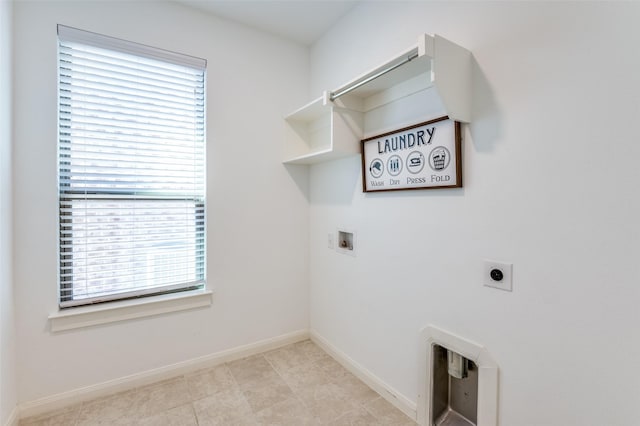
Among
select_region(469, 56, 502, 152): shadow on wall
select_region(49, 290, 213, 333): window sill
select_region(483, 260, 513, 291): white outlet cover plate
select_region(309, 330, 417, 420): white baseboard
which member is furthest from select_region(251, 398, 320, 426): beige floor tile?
select_region(469, 56, 502, 152): shadow on wall

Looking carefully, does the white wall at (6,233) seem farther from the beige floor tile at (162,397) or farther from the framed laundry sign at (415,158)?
the framed laundry sign at (415,158)

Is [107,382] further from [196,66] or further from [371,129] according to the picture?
[371,129]

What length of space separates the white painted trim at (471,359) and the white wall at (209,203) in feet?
4.01

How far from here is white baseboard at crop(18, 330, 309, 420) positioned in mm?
1637

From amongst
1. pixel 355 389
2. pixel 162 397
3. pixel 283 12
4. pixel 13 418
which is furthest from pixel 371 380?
pixel 283 12

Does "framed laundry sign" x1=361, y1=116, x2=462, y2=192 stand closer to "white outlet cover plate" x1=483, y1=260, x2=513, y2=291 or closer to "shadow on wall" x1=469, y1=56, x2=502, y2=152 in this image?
"shadow on wall" x1=469, y1=56, x2=502, y2=152

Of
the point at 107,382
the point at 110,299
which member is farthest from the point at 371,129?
the point at 107,382

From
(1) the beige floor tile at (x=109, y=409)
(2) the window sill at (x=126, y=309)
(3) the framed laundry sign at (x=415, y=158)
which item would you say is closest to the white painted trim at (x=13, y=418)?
(1) the beige floor tile at (x=109, y=409)

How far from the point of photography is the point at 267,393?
6.02ft

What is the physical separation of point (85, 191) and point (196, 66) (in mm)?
1089

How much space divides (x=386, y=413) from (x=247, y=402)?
32.3 inches

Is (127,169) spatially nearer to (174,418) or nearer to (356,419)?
(174,418)

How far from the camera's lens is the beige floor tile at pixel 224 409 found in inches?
62.9

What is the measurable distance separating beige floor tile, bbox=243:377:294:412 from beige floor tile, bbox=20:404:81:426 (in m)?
0.93
